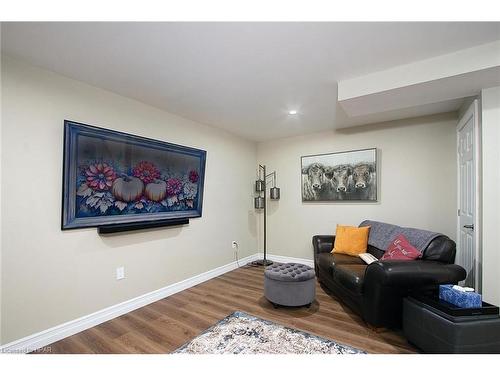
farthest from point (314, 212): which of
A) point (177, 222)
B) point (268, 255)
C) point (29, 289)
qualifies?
point (29, 289)

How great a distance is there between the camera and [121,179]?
2.58 meters

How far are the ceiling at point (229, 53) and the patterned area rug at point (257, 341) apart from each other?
7.74ft

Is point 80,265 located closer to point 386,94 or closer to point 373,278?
point 373,278

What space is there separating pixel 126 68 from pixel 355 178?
136 inches

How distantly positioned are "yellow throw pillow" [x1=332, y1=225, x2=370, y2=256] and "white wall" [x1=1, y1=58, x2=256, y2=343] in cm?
222

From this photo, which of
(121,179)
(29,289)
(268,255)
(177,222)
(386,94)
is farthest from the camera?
(268,255)

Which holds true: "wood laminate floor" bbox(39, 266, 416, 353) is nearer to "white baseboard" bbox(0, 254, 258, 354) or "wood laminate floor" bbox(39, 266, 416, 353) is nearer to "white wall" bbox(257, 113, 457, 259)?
"white baseboard" bbox(0, 254, 258, 354)

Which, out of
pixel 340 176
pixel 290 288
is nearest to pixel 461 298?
pixel 290 288

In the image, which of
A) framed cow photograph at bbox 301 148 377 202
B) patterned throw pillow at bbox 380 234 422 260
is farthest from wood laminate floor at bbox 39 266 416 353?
framed cow photograph at bbox 301 148 377 202

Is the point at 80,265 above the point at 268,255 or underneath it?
above

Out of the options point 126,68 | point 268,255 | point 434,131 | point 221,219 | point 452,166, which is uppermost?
point 126,68

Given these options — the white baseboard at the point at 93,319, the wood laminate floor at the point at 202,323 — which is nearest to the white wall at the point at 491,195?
the wood laminate floor at the point at 202,323

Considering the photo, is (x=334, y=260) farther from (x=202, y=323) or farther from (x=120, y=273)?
(x=120, y=273)

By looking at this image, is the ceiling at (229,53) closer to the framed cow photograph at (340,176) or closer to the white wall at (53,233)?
the white wall at (53,233)
